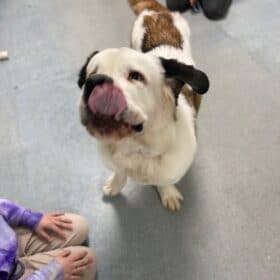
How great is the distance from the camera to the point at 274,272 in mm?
1375

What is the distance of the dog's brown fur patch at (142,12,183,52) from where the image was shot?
5.14 feet

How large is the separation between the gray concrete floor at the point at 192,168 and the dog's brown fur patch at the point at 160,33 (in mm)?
406

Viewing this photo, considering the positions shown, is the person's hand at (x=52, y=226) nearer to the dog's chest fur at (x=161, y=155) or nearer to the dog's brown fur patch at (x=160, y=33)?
the dog's chest fur at (x=161, y=155)

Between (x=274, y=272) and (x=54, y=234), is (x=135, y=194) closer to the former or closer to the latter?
(x=54, y=234)

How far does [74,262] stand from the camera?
127cm

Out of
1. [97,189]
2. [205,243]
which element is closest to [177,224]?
[205,243]

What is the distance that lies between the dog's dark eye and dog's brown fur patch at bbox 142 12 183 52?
19.5 inches

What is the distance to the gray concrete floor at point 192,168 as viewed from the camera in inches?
56.8

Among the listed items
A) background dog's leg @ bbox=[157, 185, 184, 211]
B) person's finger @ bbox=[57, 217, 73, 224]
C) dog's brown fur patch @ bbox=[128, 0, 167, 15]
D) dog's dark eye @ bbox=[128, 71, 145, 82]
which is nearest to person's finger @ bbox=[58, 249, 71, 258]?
person's finger @ bbox=[57, 217, 73, 224]

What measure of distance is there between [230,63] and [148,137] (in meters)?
1.08

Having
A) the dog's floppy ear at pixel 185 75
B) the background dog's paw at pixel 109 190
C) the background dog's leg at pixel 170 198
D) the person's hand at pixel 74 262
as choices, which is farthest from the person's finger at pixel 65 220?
the dog's floppy ear at pixel 185 75

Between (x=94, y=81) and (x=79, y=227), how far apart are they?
1.92 ft

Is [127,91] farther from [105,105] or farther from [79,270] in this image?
[79,270]

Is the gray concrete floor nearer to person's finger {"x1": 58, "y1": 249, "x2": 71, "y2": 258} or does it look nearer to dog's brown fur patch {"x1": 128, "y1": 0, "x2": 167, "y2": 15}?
person's finger {"x1": 58, "y1": 249, "x2": 71, "y2": 258}
